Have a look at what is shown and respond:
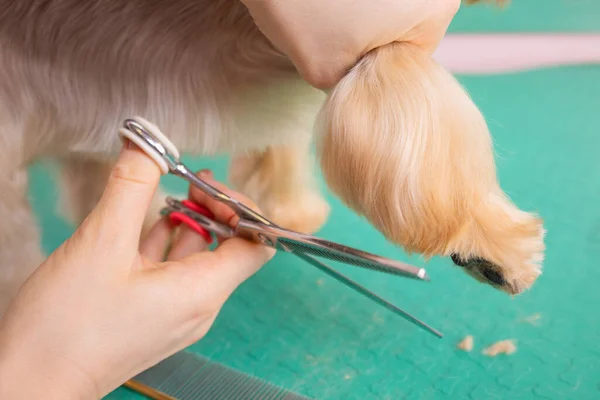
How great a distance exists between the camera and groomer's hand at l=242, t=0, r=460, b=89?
0.37 metres

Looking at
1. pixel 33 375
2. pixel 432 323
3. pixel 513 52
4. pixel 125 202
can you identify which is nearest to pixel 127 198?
pixel 125 202

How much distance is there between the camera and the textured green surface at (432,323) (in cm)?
57

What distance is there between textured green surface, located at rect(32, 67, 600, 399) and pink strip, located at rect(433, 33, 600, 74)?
1.44 feet

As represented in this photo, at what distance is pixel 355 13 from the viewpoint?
14.7 inches

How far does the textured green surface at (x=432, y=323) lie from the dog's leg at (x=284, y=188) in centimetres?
3

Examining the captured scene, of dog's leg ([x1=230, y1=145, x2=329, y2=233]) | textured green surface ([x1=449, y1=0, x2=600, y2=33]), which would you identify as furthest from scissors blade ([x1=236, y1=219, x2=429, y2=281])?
textured green surface ([x1=449, y1=0, x2=600, y2=33])

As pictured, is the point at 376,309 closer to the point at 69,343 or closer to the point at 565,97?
the point at 69,343

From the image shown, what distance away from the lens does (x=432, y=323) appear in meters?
0.63

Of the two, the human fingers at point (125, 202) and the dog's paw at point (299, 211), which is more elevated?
the human fingers at point (125, 202)

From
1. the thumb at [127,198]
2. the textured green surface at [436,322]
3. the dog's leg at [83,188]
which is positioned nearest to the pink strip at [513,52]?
the textured green surface at [436,322]

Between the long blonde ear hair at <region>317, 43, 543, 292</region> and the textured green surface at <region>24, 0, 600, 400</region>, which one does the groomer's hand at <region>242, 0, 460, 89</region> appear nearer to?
the long blonde ear hair at <region>317, 43, 543, 292</region>

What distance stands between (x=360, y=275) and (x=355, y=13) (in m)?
0.39

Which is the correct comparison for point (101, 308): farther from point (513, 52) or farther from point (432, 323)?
point (513, 52)

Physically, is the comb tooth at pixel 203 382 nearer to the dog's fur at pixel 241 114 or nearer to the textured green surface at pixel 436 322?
the textured green surface at pixel 436 322
